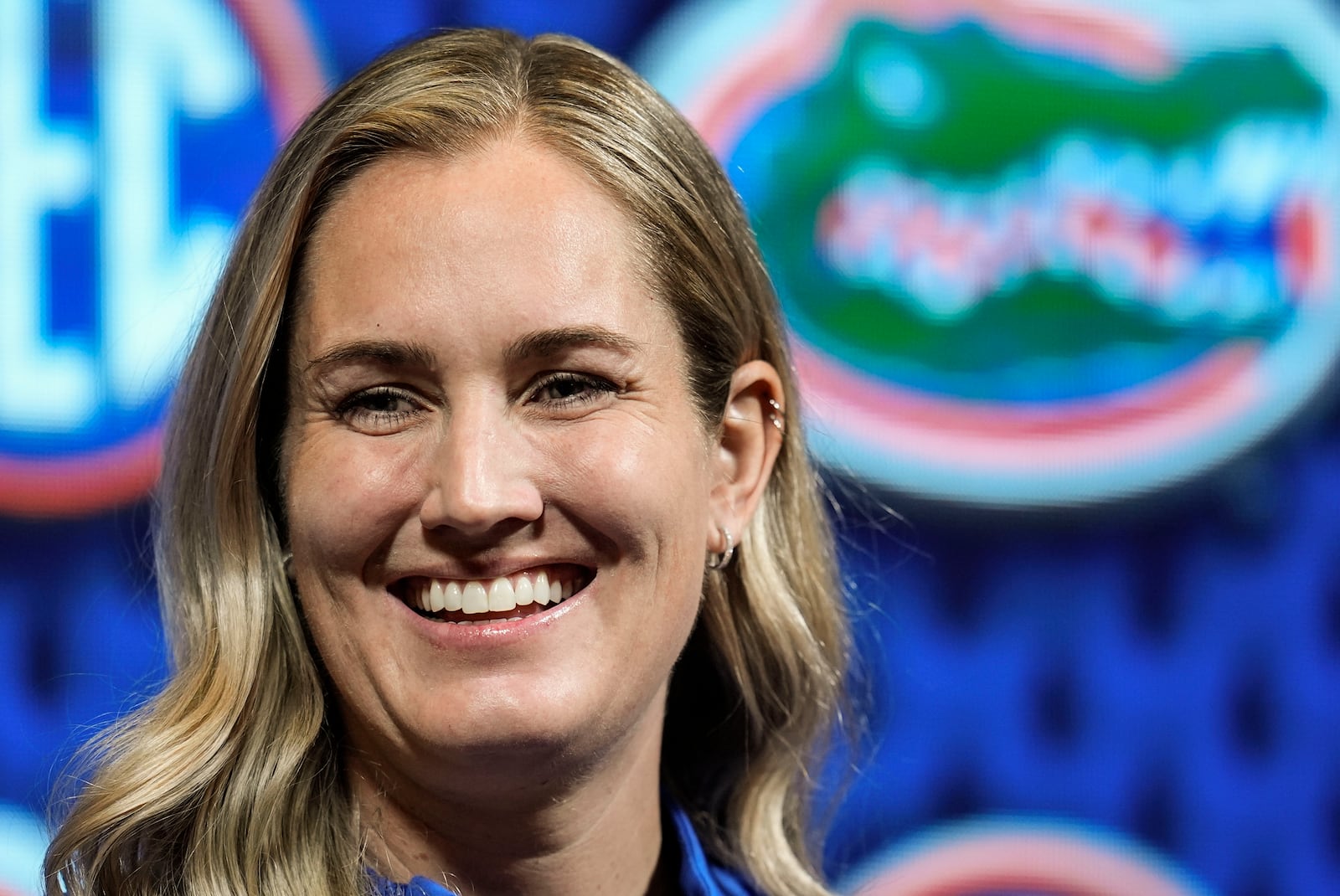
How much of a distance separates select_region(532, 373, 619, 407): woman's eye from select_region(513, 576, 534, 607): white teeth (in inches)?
7.3

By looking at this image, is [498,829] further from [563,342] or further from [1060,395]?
[1060,395]

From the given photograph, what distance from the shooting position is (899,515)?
235cm

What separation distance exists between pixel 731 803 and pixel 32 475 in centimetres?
122

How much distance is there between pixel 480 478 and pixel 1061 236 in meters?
1.51

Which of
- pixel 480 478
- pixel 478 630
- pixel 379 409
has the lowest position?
pixel 478 630

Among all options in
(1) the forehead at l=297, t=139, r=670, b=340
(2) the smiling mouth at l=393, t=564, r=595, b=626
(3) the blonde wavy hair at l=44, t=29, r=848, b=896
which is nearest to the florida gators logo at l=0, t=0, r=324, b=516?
(3) the blonde wavy hair at l=44, t=29, r=848, b=896

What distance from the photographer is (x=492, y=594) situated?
136 cm

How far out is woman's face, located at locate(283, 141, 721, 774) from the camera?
1337mm

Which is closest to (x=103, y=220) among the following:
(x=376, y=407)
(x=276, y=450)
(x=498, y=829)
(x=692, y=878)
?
(x=276, y=450)

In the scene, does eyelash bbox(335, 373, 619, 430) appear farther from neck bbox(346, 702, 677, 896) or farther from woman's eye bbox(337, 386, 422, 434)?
neck bbox(346, 702, 677, 896)

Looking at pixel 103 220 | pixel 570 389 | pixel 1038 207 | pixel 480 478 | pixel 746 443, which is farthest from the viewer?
pixel 1038 207

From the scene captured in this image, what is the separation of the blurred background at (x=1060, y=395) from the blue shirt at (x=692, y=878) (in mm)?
600

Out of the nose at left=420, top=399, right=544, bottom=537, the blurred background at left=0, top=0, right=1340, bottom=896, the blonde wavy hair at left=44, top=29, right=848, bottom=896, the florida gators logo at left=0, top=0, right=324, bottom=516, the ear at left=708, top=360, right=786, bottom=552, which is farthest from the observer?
the blurred background at left=0, top=0, right=1340, bottom=896

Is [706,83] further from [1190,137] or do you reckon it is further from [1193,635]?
[1193,635]
